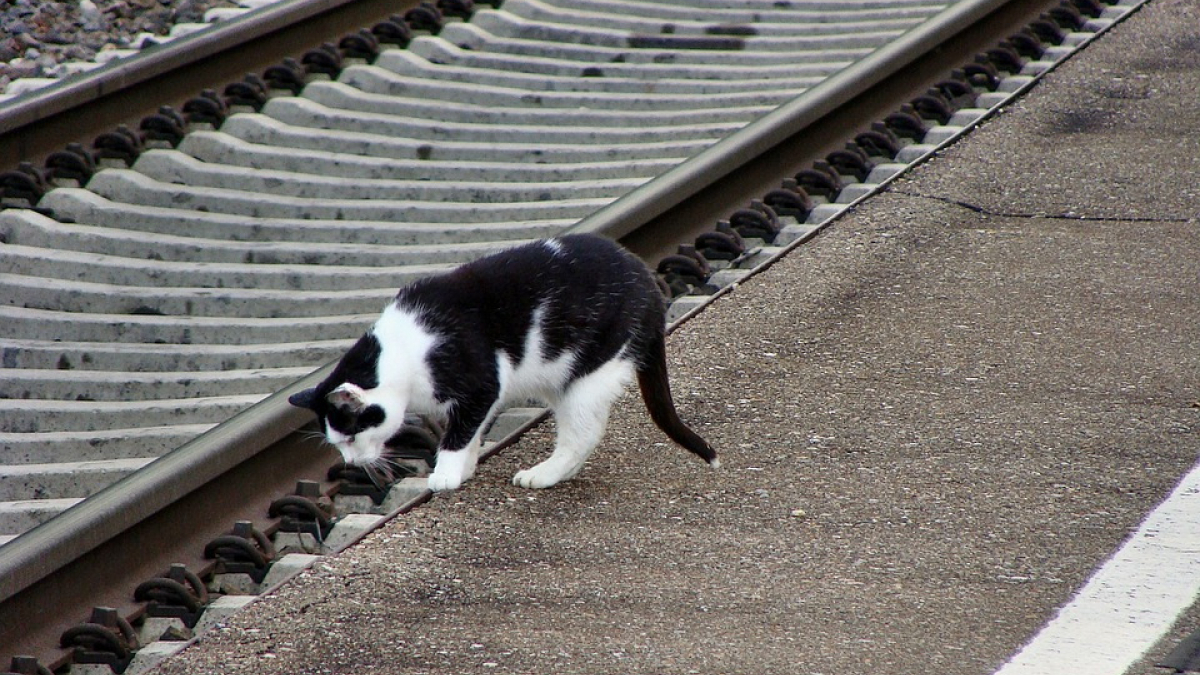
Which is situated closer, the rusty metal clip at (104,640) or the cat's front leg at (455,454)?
the rusty metal clip at (104,640)

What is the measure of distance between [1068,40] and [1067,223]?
90.1 inches

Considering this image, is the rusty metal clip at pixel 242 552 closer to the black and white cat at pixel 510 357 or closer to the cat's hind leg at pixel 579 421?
the black and white cat at pixel 510 357

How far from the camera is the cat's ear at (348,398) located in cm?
423

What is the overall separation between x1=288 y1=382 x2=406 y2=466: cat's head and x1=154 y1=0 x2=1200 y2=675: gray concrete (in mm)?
263

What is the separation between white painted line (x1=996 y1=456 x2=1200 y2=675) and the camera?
3275 mm

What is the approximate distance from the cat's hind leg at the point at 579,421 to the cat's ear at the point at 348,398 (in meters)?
0.51

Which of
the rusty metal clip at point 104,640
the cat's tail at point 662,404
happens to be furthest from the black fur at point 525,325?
the rusty metal clip at point 104,640

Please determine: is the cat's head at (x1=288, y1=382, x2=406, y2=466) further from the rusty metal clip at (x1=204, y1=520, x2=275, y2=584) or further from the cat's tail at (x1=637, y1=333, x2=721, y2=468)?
the cat's tail at (x1=637, y1=333, x2=721, y2=468)

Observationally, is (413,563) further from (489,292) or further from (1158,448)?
(1158,448)

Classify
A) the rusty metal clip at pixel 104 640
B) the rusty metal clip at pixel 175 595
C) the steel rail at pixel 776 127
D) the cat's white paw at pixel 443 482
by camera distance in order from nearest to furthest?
the rusty metal clip at pixel 104 640 → the rusty metal clip at pixel 175 595 → the cat's white paw at pixel 443 482 → the steel rail at pixel 776 127

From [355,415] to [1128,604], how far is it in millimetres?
2054

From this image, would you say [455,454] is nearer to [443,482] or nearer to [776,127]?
[443,482]

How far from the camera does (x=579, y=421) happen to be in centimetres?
445

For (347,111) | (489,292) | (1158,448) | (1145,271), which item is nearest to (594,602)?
(489,292)
